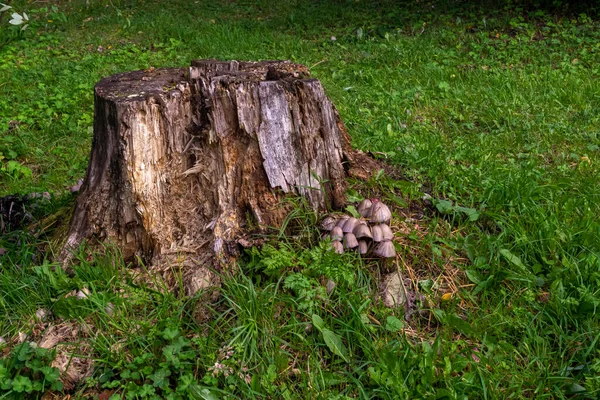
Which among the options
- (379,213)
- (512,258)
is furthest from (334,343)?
(512,258)

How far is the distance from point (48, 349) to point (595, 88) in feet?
18.3

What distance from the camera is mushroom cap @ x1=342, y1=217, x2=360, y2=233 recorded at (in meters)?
3.02

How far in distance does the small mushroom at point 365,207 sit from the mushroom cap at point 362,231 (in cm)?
15

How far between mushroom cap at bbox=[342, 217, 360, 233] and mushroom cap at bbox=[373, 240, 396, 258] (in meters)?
0.17

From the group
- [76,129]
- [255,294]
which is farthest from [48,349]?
[76,129]

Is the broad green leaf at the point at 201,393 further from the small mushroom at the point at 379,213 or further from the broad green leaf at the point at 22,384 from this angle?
the small mushroom at the point at 379,213

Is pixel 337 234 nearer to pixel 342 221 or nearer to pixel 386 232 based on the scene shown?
pixel 342 221

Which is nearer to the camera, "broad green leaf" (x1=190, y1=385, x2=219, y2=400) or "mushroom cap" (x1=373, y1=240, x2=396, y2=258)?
"broad green leaf" (x1=190, y1=385, x2=219, y2=400)

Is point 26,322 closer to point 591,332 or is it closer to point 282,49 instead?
point 591,332

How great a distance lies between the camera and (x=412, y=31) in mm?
8188

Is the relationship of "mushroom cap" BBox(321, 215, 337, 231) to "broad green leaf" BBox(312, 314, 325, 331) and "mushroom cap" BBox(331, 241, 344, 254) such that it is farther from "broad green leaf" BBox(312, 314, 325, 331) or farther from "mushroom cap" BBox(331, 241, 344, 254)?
"broad green leaf" BBox(312, 314, 325, 331)

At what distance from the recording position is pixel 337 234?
3.01m

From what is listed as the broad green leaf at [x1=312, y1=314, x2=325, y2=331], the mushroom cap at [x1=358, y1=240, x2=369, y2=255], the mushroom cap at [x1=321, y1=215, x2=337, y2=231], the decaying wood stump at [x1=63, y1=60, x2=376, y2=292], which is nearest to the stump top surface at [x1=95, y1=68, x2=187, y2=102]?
the decaying wood stump at [x1=63, y1=60, x2=376, y2=292]

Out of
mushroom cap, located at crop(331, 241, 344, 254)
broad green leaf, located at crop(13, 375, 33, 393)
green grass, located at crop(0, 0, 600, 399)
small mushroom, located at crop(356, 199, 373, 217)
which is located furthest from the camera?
small mushroom, located at crop(356, 199, 373, 217)
